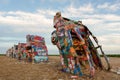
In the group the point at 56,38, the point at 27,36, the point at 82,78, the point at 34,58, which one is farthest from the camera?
the point at 27,36

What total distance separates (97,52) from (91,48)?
485 mm

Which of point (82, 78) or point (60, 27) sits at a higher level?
point (60, 27)

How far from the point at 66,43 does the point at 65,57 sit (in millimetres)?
995

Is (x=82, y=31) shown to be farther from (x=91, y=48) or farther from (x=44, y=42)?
(x=44, y=42)

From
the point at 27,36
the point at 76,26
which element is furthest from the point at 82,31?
the point at 27,36

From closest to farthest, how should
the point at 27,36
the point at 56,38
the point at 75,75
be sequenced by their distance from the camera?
the point at 75,75, the point at 56,38, the point at 27,36

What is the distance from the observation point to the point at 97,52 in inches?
650

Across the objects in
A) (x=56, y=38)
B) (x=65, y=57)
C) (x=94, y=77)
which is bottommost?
(x=94, y=77)

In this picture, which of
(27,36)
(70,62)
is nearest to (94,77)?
(70,62)

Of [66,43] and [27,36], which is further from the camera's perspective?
[27,36]

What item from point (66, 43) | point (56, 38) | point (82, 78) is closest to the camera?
point (82, 78)

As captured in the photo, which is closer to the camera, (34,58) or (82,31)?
(82,31)

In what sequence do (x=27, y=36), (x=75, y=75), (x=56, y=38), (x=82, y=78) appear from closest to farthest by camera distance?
(x=82, y=78), (x=75, y=75), (x=56, y=38), (x=27, y=36)

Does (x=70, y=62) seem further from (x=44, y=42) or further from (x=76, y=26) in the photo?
(x=44, y=42)
